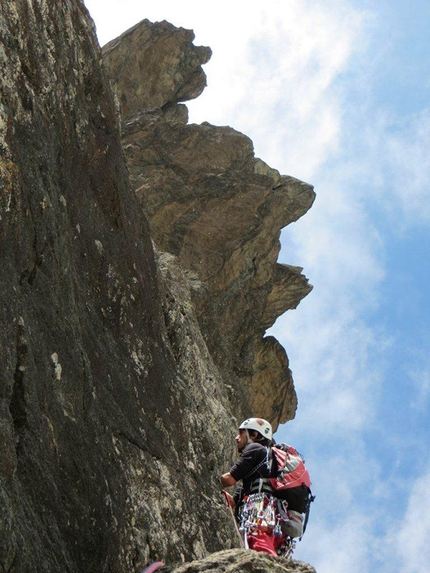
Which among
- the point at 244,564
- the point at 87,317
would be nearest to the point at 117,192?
the point at 87,317

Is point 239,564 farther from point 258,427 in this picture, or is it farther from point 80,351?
point 258,427

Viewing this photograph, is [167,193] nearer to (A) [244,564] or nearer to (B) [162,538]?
(B) [162,538]

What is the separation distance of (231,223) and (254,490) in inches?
1313

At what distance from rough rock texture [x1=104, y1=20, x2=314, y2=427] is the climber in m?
28.1

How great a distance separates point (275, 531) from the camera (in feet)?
46.2

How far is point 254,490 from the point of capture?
14.4 metres

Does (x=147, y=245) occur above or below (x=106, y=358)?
above

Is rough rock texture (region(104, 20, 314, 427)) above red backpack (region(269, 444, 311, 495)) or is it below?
above

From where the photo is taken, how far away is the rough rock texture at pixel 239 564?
10320mm

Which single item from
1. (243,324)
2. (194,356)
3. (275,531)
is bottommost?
(275,531)

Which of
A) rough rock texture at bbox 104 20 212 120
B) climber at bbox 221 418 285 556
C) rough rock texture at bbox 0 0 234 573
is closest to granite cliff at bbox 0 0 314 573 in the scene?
rough rock texture at bbox 0 0 234 573

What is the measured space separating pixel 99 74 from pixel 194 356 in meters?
6.62

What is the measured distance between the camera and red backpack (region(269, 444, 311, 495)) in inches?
571

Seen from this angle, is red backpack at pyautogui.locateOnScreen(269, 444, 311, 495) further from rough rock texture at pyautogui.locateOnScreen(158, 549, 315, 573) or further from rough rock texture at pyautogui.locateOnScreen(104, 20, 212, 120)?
rough rock texture at pyautogui.locateOnScreen(104, 20, 212, 120)
